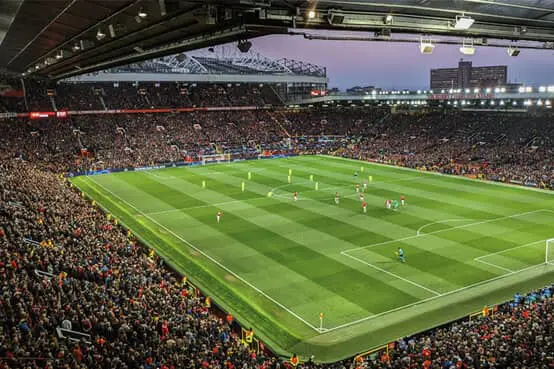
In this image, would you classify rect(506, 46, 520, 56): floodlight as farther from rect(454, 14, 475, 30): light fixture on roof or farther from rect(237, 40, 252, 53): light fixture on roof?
rect(237, 40, 252, 53): light fixture on roof

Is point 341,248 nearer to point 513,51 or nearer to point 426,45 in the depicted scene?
point 513,51

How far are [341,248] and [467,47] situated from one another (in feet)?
64.4

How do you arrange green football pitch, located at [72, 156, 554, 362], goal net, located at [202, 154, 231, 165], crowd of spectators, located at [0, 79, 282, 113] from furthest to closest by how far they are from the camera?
crowd of spectators, located at [0, 79, 282, 113], goal net, located at [202, 154, 231, 165], green football pitch, located at [72, 156, 554, 362]

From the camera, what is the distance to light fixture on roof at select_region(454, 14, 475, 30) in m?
11.5

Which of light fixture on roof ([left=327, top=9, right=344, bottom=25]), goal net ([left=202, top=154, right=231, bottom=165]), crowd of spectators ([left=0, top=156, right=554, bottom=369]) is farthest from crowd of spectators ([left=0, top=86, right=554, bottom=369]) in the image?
goal net ([left=202, top=154, right=231, bottom=165])

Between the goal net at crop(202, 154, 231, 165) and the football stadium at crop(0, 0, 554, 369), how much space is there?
A: 0.41 metres

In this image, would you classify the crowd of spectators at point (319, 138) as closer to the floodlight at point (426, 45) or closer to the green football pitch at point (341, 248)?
the green football pitch at point (341, 248)

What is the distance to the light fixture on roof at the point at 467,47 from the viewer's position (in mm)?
13836

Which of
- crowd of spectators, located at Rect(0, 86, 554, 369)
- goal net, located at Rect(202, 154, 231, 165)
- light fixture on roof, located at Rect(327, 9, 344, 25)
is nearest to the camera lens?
light fixture on roof, located at Rect(327, 9, 344, 25)

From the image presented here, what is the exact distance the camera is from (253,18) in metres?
12.0

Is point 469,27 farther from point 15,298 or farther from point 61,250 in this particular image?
point 61,250

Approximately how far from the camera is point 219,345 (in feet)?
56.2

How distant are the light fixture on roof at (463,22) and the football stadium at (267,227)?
0.16 ft

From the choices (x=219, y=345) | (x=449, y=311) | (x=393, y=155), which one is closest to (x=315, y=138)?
(x=393, y=155)
